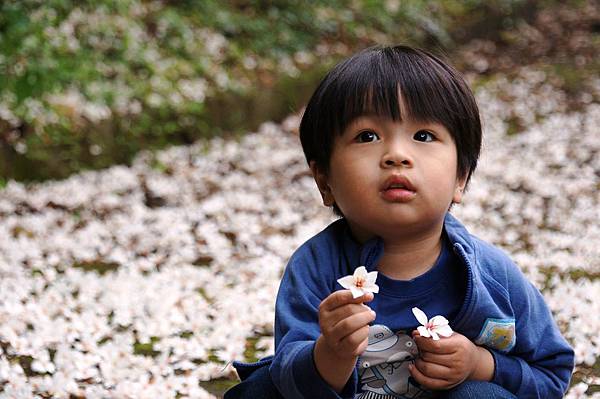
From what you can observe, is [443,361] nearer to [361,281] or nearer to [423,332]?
[423,332]

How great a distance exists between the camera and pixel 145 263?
3.90 metres

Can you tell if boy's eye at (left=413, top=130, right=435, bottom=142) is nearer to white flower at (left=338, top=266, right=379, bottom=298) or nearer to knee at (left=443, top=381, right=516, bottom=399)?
white flower at (left=338, top=266, right=379, bottom=298)

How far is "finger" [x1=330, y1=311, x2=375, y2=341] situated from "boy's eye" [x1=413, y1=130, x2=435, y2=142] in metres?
0.40

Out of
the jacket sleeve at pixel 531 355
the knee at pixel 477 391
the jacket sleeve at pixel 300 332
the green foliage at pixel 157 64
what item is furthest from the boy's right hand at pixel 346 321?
the green foliage at pixel 157 64

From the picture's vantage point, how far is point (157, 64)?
6.77 m

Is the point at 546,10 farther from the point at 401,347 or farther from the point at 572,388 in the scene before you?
the point at 401,347

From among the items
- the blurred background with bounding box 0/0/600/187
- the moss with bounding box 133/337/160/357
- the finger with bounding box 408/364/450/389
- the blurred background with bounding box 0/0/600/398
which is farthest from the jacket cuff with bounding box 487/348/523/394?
the blurred background with bounding box 0/0/600/187

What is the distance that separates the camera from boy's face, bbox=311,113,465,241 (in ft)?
5.36

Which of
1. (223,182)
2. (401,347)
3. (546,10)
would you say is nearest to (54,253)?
(223,182)

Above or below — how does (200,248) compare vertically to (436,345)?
below

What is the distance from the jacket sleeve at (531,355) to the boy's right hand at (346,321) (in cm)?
41

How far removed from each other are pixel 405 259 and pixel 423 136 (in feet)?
0.85

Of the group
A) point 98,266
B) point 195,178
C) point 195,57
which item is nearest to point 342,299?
point 98,266

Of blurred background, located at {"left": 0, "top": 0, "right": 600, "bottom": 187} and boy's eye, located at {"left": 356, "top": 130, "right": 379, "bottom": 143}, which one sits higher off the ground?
boy's eye, located at {"left": 356, "top": 130, "right": 379, "bottom": 143}
